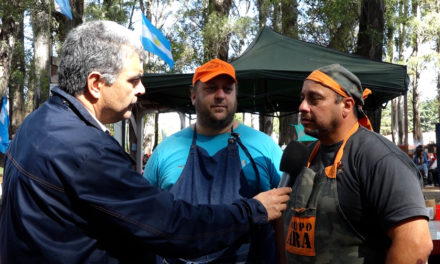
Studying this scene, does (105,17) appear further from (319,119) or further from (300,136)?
(319,119)

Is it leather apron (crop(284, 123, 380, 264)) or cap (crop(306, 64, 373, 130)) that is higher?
cap (crop(306, 64, 373, 130))

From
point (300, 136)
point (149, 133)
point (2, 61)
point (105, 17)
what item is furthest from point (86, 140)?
point (149, 133)

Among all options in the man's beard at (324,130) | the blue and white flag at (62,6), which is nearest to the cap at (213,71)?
the man's beard at (324,130)

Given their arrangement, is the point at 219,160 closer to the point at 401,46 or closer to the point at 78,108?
the point at 78,108

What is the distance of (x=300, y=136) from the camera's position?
32.4 feet

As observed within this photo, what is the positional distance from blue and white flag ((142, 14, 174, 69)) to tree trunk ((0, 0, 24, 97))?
13.8 feet

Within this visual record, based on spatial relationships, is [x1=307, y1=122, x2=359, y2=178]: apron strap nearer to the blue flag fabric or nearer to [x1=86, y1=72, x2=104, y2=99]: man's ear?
[x1=86, y1=72, x2=104, y2=99]: man's ear

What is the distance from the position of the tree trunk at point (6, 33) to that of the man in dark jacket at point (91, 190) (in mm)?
9761

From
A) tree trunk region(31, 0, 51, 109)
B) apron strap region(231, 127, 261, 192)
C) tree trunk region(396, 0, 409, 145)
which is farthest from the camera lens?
tree trunk region(396, 0, 409, 145)

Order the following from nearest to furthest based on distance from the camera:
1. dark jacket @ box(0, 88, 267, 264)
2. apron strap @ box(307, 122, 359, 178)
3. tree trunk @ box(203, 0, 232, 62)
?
dark jacket @ box(0, 88, 267, 264)
apron strap @ box(307, 122, 359, 178)
tree trunk @ box(203, 0, 232, 62)

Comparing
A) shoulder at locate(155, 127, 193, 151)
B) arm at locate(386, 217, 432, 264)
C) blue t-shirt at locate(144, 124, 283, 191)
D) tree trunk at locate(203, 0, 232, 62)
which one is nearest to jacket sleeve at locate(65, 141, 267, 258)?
arm at locate(386, 217, 432, 264)

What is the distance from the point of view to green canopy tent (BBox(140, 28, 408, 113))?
598 centimetres

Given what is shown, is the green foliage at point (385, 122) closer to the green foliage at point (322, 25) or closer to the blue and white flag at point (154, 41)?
the green foliage at point (322, 25)

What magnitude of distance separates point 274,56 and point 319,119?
448 cm
